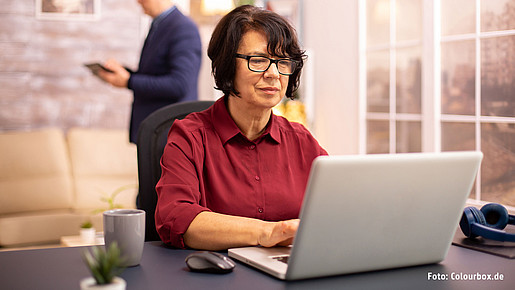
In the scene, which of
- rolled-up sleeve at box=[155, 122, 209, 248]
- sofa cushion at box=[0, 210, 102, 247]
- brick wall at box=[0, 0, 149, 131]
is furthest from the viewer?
brick wall at box=[0, 0, 149, 131]

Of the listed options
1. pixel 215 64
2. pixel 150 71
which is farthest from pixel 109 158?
pixel 215 64

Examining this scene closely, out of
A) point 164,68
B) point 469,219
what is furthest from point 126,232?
point 164,68

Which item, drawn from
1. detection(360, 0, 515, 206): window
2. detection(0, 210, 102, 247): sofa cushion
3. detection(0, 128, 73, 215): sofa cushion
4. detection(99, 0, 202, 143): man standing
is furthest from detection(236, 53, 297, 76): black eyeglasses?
detection(0, 128, 73, 215): sofa cushion

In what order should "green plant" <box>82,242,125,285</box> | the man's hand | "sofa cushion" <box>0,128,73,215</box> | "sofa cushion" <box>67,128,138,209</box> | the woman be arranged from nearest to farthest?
"green plant" <box>82,242,125,285</box> → the woman → the man's hand → "sofa cushion" <box>0,128,73,215</box> → "sofa cushion" <box>67,128,138,209</box>

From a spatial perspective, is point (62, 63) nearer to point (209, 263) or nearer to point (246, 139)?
point (246, 139)

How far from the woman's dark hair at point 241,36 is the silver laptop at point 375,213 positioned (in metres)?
0.63

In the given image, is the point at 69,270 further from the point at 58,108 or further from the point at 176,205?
the point at 58,108

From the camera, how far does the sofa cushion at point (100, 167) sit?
168 inches

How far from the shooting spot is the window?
2934mm

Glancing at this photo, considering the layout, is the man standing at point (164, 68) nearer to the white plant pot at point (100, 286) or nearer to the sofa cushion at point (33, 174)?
the sofa cushion at point (33, 174)

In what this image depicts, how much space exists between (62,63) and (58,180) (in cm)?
100

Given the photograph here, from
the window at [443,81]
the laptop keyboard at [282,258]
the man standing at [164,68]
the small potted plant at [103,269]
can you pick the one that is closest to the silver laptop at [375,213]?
the laptop keyboard at [282,258]

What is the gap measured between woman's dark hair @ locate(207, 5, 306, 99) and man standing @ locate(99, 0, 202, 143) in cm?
107

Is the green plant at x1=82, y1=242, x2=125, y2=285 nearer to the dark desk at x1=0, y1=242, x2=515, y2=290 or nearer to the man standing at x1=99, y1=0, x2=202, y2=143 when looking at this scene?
the dark desk at x1=0, y1=242, x2=515, y2=290
